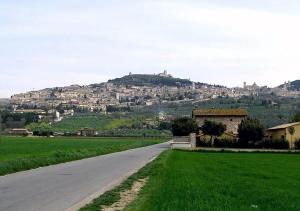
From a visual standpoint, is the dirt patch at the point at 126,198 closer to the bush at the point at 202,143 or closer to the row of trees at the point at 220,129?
the row of trees at the point at 220,129

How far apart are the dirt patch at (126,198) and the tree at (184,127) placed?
93.5 metres

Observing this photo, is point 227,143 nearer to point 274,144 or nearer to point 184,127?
point 274,144

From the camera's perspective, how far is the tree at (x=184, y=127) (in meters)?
121

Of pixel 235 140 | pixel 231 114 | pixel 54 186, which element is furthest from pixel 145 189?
pixel 231 114

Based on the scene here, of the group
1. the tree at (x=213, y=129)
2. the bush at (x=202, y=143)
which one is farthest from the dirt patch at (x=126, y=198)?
the tree at (x=213, y=129)

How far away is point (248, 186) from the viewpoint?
24.6 m

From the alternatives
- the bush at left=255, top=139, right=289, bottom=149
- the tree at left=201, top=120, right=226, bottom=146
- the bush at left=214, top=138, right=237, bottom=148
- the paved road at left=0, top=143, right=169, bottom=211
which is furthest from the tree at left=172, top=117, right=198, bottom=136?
the paved road at left=0, top=143, right=169, bottom=211

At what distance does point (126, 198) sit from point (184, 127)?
10066 centimetres

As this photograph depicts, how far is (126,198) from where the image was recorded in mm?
20797

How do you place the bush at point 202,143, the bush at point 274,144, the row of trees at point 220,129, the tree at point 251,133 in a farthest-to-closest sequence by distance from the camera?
the bush at point 202,143
the row of trees at point 220,129
the tree at point 251,133
the bush at point 274,144

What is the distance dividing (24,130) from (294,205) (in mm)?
183887

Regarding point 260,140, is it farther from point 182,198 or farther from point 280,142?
point 182,198

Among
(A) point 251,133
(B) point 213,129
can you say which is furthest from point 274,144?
(B) point 213,129

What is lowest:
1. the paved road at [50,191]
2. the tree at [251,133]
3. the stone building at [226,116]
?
the paved road at [50,191]
